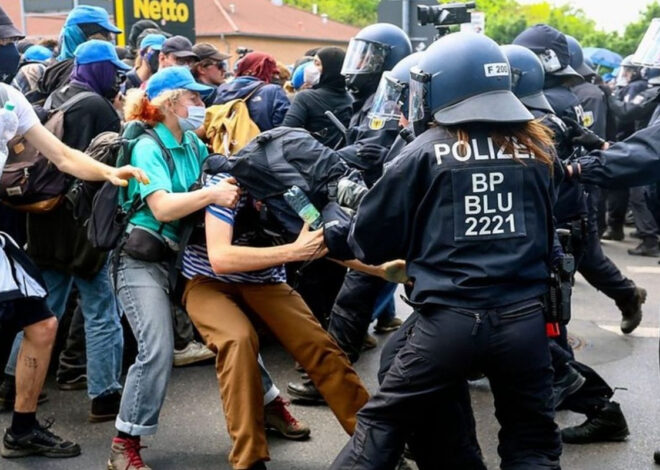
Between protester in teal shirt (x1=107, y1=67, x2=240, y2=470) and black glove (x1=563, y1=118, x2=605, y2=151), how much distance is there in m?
2.01

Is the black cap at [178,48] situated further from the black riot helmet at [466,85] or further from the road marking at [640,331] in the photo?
the black riot helmet at [466,85]

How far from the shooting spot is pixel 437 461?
3.63 m

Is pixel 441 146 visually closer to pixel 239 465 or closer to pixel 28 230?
pixel 239 465

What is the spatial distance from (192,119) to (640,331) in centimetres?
398

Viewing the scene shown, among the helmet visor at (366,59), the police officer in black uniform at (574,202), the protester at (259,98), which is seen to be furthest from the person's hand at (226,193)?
the protester at (259,98)

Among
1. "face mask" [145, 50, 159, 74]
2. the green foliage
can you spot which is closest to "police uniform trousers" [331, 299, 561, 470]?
"face mask" [145, 50, 159, 74]

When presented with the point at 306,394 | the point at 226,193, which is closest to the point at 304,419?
the point at 306,394

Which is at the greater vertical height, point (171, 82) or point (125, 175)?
point (171, 82)

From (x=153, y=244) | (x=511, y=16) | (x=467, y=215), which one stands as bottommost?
(x=511, y=16)

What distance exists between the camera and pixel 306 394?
543 cm

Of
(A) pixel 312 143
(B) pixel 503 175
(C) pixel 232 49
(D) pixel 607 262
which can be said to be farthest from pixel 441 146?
(C) pixel 232 49

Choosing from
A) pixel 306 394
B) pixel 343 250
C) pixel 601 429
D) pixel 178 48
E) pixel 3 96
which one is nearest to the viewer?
pixel 343 250

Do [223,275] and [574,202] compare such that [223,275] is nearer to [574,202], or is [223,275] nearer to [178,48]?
[574,202]

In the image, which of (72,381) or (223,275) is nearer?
(223,275)
